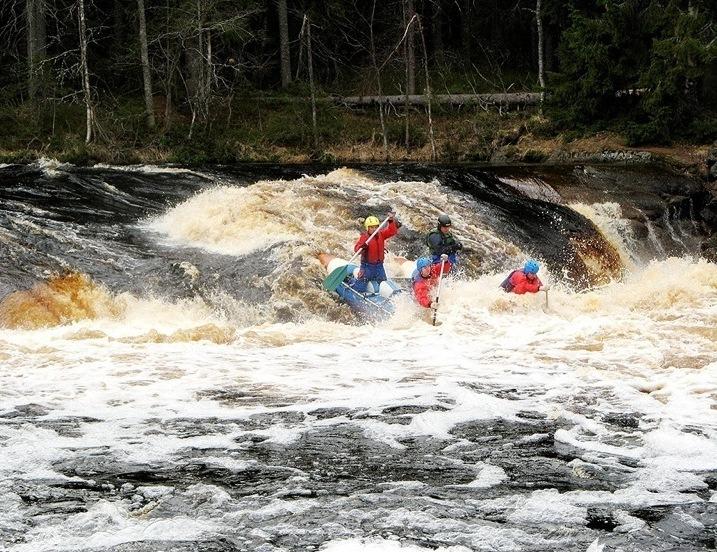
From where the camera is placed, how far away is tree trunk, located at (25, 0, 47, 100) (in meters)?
22.1

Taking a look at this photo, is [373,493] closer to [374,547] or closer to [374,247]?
[374,547]

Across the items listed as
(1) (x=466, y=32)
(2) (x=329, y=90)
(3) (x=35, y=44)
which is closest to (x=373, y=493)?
(3) (x=35, y=44)

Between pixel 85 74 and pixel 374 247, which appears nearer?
pixel 374 247

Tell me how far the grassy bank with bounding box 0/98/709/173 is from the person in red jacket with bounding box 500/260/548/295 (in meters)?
10.7

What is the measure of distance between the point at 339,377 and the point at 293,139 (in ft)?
54.5

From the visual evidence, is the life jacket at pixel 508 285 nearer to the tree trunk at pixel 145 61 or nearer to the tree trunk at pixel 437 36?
the tree trunk at pixel 145 61

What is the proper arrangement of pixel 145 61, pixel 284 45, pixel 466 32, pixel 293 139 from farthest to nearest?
pixel 466 32 → pixel 284 45 → pixel 293 139 → pixel 145 61

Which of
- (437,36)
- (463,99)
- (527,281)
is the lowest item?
(527,281)

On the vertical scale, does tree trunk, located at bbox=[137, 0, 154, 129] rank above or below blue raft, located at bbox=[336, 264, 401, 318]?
above

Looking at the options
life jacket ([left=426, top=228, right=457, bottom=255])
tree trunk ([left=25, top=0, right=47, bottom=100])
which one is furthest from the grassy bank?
life jacket ([left=426, top=228, right=457, bottom=255])

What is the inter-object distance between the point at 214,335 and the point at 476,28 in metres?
25.8

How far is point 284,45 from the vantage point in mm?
28141

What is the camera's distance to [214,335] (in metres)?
9.26

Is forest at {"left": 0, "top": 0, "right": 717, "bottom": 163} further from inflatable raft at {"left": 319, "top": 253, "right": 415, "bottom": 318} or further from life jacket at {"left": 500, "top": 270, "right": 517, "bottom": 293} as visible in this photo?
inflatable raft at {"left": 319, "top": 253, "right": 415, "bottom": 318}
